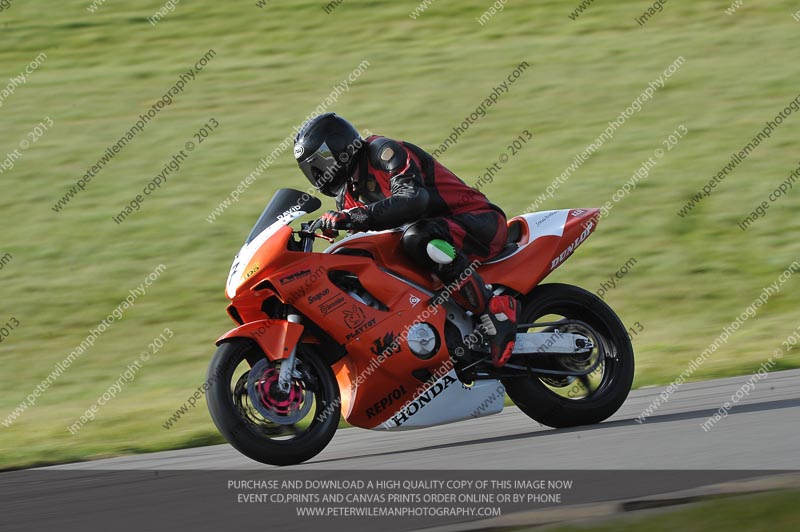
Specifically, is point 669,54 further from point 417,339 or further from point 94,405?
point 417,339

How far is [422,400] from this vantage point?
19.0 ft

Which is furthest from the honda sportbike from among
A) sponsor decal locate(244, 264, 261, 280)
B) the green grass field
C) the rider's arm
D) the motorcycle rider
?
the green grass field

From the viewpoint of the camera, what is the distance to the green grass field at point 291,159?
32.4 ft

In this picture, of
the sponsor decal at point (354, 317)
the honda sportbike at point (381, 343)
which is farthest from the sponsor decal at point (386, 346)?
the sponsor decal at point (354, 317)

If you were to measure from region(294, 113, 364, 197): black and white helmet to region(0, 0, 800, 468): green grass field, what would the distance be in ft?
6.99

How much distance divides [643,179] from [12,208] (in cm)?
798

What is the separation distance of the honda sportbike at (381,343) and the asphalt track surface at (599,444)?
8.0 inches

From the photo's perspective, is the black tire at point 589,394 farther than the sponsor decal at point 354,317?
Yes

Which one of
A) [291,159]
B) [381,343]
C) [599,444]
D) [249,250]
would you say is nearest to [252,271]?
[249,250]

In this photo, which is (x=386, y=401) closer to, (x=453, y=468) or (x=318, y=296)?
(x=318, y=296)

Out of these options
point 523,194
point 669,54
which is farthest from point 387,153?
point 669,54

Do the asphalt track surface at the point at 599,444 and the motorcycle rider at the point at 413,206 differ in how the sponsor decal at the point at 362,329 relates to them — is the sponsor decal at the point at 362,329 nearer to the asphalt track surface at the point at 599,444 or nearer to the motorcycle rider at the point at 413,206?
the motorcycle rider at the point at 413,206

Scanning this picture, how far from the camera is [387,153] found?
591 centimetres
